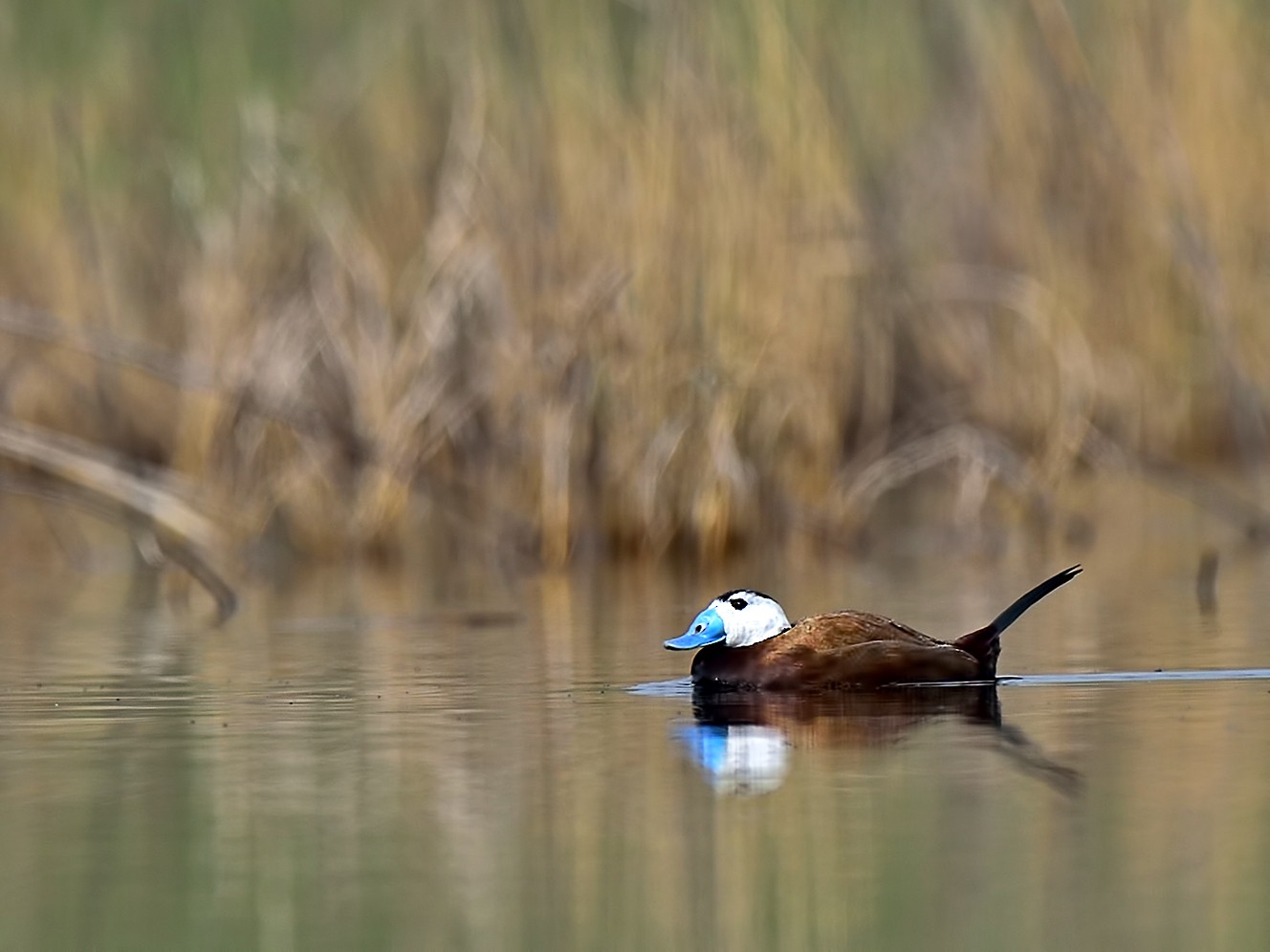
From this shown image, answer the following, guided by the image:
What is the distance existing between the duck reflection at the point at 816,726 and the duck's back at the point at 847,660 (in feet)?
0.12

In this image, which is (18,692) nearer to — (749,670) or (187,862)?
(749,670)

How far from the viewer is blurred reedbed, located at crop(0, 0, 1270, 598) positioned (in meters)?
10.2

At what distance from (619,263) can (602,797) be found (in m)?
5.35

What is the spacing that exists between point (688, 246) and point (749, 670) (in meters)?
3.64

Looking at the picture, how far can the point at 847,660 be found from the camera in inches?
262

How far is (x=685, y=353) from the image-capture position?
10.1 meters

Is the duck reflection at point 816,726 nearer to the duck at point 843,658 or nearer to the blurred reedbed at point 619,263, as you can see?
the duck at point 843,658

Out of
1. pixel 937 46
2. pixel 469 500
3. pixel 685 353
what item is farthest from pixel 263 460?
pixel 937 46

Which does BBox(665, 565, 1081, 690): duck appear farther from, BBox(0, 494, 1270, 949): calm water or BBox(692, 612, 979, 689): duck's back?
BBox(0, 494, 1270, 949): calm water

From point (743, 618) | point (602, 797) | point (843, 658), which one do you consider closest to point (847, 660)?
point (843, 658)

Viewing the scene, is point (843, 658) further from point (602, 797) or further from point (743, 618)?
point (602, 797)

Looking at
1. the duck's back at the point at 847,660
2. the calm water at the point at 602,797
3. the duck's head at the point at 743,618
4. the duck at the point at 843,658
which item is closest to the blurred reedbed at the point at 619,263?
the calm water at the point at 602,797

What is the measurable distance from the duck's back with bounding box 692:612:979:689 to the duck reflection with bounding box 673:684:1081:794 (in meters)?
0.04

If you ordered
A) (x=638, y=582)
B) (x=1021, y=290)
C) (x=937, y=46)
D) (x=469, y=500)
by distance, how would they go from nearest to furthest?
(x=638, y=582)
(x=469, y=500)
(x=1021, y=290)
(x=937, y=46)
